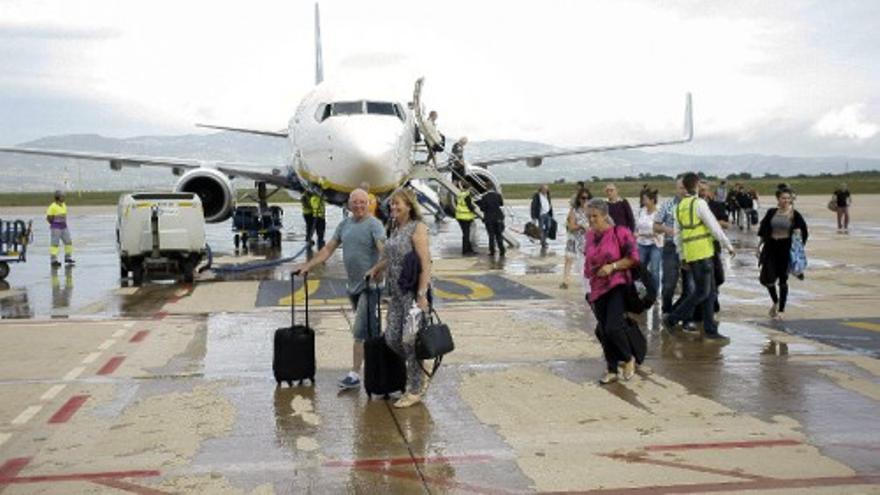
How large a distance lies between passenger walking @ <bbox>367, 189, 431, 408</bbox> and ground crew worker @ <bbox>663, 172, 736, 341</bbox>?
13.8 feet

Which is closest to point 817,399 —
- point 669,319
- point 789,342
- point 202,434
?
point 789,342

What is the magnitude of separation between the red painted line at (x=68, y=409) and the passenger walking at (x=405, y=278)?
99.0 inches

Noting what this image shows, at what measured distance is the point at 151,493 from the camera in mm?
5453

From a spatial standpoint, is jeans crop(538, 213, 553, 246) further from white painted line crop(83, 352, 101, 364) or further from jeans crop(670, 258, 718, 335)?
white painted line crop(83, 352, 101, 364)

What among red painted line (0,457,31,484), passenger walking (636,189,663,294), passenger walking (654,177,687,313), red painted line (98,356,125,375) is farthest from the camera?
passenger walking (636,189,663,294)

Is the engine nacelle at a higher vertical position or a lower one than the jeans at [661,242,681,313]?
higher

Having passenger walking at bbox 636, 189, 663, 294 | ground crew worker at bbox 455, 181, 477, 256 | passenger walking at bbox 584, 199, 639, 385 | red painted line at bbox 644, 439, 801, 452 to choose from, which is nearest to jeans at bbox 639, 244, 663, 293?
passenger walking at bbox 636, 189, 663, 294

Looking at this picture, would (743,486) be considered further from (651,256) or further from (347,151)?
(347,151)

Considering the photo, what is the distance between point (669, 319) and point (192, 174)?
16.7 metres

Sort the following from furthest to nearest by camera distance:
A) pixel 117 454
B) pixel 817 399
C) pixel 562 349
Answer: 1. pixel 562 349
2. pixel 817 399
3. pixel 117 454

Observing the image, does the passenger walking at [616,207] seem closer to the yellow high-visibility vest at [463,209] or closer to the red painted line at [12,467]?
the yellow high-visibility vest at [463,209]

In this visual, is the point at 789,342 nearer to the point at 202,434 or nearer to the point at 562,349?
the point at 562,349

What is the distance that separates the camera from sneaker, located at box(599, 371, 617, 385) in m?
8.20

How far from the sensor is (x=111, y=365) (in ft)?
30.3
